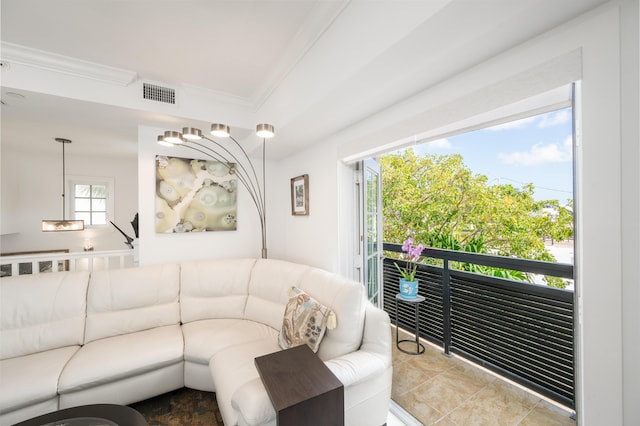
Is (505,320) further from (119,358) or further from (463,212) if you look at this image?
(119,358)

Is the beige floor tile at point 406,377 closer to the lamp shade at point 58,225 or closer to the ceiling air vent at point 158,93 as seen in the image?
the ceiling air vent at point 158,93

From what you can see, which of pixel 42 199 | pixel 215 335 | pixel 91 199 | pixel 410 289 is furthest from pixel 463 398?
pixel 42 199

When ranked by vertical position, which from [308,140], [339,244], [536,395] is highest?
[308,140]

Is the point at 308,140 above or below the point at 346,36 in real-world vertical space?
below

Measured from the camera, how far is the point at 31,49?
1936 millimetres

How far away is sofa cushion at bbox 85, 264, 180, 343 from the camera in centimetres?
221

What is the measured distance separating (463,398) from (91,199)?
6808mm

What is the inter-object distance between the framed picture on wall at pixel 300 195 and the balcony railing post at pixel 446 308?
162 centimetres

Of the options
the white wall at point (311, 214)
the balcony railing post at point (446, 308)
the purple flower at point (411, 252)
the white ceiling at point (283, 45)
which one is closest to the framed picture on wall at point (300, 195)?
the white wall at point (311, 214)

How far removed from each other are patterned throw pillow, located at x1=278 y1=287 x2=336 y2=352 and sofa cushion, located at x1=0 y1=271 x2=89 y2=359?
5.81 ft

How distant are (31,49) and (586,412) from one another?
13.0 ft

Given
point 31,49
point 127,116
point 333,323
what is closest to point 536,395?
point 333,323

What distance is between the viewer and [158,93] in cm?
245

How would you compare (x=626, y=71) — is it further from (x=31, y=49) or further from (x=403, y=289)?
(x=31, y=49)
